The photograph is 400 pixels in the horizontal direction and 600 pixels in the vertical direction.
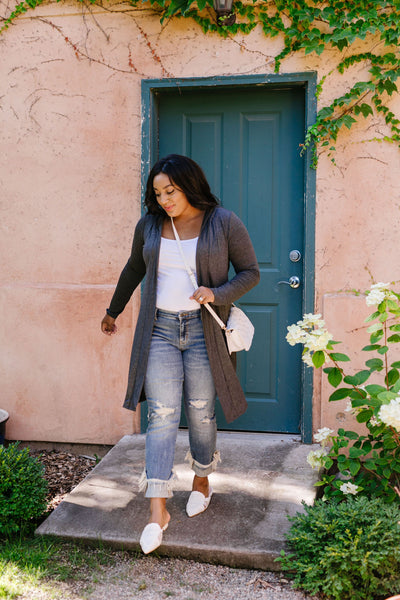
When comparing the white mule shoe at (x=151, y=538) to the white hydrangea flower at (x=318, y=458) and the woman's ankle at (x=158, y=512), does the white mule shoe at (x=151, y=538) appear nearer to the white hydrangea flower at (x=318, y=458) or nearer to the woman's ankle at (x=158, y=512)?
the woman's ankle at (x=158, y=512)

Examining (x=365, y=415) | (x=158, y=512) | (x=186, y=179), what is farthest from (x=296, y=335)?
(x=158, y=512)

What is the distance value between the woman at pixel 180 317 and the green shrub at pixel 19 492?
0.74 meters

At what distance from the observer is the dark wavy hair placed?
2850mm

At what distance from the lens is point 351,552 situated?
2453 millimetres

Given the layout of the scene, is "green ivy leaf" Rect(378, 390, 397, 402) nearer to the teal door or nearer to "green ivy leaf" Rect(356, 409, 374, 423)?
"green ivy leaf" Rect(356, 409, 374, 423)

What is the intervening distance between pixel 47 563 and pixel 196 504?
2.64ft

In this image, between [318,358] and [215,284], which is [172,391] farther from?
[318,358]

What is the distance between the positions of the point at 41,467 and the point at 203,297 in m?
1.54

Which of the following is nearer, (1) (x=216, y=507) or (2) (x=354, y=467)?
(2) (x=354, y=467)

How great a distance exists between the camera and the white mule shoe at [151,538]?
270 centimetres

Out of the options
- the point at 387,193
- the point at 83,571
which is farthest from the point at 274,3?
the point at 83,571

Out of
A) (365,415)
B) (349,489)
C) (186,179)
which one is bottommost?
(349,489)

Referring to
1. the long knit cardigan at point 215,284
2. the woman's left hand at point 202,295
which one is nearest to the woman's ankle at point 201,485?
the long knit cardigan at point 215,284

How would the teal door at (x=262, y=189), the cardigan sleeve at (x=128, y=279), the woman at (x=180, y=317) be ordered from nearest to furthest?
the woman at (x=180, y=317) < the cardigan sleeve at (x=128, y=279) < the teal door at (x=262, y=189)
